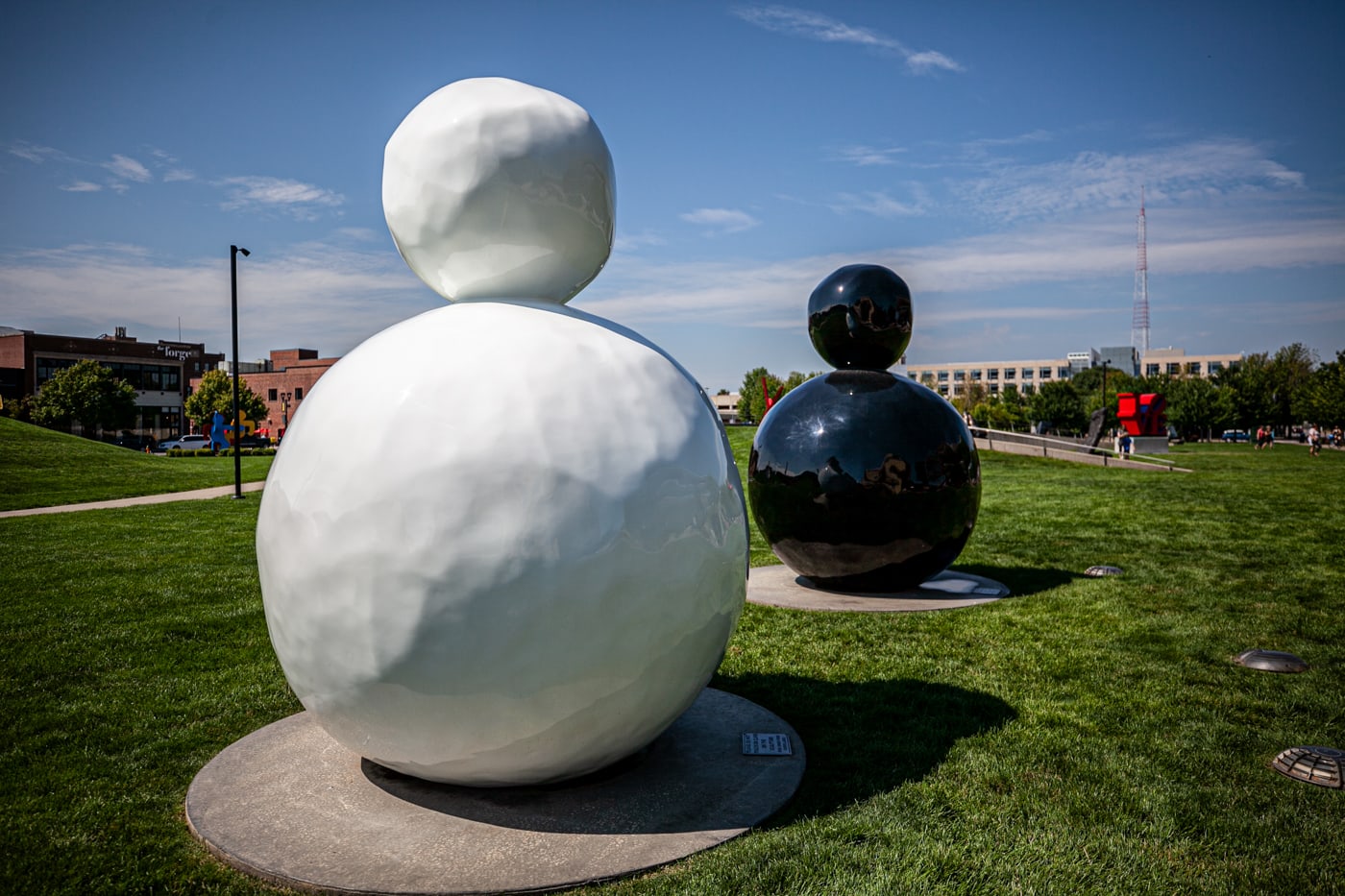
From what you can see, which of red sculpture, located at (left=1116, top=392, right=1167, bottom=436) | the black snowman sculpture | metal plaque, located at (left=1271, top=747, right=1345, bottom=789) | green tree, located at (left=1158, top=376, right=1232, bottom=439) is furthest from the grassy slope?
green tree, located at (left=1158, top=376, right=1232, bottom=439)

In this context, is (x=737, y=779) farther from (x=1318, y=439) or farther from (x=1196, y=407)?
(x=1196, y=407)

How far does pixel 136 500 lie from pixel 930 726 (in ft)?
75.6

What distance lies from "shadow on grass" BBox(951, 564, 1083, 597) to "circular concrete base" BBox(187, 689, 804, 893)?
21.7 ft

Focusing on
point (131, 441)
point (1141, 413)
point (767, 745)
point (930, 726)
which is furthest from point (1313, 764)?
point (131, 441)

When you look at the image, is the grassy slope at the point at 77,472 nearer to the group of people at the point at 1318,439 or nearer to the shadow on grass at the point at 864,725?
the shadow on grass at the point at 864,725

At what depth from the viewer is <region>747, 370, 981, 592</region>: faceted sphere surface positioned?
9930 millimetres

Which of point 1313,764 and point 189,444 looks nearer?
point 1313,764

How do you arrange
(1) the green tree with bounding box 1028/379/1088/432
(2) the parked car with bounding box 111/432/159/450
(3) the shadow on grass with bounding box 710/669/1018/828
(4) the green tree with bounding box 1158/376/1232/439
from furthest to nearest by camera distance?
(1) the green tree with bounding box 1028/379/1088/432 → (2) the parked car with bounding box 111/432/159/450 → (4) the green tree with bounding box 1158/376/1232/439 → (3) the shadow on grass with bounding box 710/669/1018/828

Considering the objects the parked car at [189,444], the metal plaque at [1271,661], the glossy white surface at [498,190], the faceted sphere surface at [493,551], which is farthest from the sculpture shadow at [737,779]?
the parked car at [189,444]

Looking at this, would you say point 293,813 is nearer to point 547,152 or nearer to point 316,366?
point 547,152

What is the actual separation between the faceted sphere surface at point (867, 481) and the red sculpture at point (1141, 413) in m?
40.1

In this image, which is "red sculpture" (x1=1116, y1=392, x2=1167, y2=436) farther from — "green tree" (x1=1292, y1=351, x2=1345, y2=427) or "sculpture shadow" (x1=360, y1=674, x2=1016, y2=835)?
"sculpture shadow" (x1=360, y1=674, x2=1016, y2=835)

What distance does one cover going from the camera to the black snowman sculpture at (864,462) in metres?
9.95

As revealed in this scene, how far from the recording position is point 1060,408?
8256 centimetres
